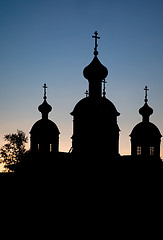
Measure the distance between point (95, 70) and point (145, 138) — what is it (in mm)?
8014

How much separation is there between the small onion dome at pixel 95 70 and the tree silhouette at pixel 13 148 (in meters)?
19.8

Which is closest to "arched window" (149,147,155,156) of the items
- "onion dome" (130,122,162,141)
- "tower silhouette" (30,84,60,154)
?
"onion dome" (130,122,162,141)

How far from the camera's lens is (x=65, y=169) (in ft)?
77.8

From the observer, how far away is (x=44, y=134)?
3089 cm

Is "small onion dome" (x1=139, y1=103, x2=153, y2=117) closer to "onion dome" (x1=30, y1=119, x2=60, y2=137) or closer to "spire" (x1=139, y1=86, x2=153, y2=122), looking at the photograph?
"spire" (x1=139, y1=86, x2=153, y2=122)

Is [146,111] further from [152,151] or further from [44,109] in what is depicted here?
[44,109]

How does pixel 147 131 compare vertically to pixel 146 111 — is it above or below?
below

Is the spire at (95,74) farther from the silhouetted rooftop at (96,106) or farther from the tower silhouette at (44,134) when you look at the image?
the tower silhouette at (44,134)

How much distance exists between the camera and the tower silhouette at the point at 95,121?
2481cm

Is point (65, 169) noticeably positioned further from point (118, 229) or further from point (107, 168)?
point (118, 229)

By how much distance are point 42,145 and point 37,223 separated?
14.3 meters

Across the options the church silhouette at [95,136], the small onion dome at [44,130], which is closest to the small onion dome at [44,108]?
the small onion dome at [44,130]

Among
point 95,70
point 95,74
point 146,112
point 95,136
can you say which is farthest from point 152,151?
point 95,70

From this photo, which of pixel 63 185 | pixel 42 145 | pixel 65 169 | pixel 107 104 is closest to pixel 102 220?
pixel 63 185
